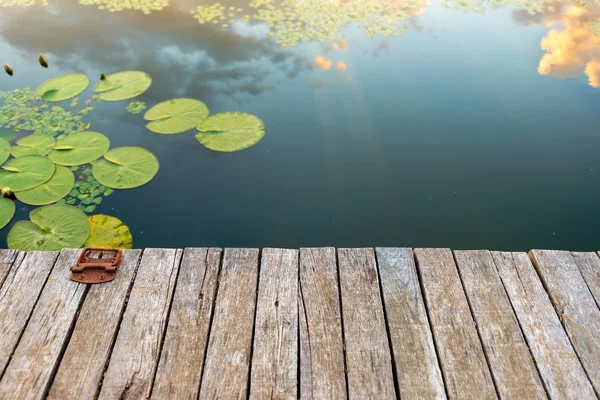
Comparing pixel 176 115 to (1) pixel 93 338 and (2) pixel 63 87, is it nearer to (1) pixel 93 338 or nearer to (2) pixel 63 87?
(2) pixel 63 87

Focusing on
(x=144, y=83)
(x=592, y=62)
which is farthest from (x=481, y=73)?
(x=144, y=83)

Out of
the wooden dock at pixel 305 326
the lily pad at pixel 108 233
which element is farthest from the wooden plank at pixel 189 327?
the lily pad at pixel 108 233

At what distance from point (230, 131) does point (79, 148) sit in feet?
3.04

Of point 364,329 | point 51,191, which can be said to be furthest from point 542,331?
point 51,191

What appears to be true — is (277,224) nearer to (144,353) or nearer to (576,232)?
(144,353)

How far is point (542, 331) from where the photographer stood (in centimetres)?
141

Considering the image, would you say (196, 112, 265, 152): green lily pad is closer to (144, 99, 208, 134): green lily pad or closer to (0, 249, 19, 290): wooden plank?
(144, 99, 208, 134): green lily pad

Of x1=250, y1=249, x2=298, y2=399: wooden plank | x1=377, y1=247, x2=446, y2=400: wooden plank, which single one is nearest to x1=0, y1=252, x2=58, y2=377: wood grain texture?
x1=250, y1=249, x2=298, y2=399: wooden plank

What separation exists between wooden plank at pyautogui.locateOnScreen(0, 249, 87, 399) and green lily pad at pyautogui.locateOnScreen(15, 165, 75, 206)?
0.96 m

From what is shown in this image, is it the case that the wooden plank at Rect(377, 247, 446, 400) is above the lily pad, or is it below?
above

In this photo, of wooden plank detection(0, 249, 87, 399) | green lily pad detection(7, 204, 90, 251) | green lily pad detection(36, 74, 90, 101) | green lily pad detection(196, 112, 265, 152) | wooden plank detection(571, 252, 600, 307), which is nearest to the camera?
wooden plank detection(0, 249, 87, 399)

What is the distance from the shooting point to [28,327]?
4.61ft

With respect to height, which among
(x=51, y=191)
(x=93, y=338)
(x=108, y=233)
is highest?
(x=93, y=338)

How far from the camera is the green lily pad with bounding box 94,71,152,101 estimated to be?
3.21m
